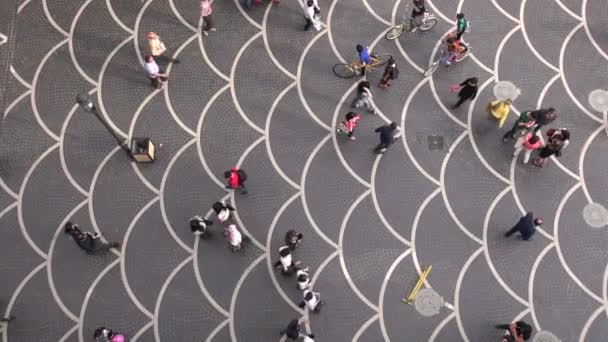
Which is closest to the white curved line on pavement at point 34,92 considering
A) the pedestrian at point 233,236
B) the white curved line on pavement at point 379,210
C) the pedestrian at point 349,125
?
the pedestrian at point 233,236

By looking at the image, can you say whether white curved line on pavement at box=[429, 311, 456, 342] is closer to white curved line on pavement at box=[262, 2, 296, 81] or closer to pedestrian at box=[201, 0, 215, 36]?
white curved line on pavement at box=[262, 2, 296, 81]

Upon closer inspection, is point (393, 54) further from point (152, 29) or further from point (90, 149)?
point (90, 149)

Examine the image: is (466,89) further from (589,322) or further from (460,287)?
(589,322)

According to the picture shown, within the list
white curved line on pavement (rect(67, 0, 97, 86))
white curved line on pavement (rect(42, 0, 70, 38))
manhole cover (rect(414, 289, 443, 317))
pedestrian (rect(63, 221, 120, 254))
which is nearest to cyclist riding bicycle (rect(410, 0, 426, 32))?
manhole cover (rect(414, 289, 443, 317))

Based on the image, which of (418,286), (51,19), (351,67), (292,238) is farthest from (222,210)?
(51,19)

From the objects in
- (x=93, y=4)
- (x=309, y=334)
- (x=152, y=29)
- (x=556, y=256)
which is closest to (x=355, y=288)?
(x=309, y=334)

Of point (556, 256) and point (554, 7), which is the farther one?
point (554, 7)

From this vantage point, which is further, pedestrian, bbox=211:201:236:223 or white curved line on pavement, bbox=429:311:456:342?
white curved line on pavement, bbox=429:311:456:342
